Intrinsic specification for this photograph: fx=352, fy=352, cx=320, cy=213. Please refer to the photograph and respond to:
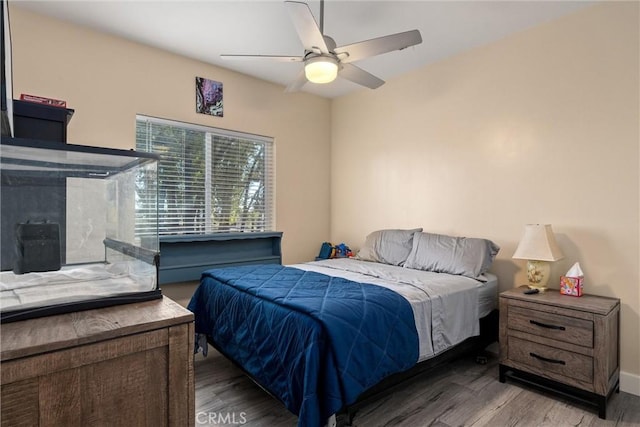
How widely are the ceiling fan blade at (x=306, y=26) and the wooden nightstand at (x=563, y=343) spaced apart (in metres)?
2.09

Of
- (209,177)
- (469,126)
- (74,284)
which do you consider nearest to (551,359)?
(469,126)

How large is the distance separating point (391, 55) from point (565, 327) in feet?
8.46

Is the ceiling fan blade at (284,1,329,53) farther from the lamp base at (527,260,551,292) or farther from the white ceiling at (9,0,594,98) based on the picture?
the lamp base at (527,260,551,292)

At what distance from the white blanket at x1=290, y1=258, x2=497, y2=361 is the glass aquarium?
63.1 inches

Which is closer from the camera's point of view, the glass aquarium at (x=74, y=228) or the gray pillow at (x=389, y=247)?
the glass aquarium at (x=74, y=228)

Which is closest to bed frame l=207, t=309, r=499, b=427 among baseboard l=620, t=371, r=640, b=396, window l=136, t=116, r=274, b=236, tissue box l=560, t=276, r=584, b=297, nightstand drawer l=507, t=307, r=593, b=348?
nightstand drawer l=507, t=307, r=593, b=348

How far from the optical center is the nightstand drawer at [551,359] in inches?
83.7

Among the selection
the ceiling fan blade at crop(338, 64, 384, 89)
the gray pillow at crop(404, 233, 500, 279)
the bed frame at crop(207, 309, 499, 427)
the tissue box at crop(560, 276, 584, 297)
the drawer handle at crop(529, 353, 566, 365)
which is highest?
the ceiling fan blade at crop(338, 64, 384, 89)

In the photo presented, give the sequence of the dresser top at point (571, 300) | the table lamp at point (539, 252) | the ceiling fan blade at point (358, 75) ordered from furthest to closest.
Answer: the table lamp at point (539, 252), the ceiling fan blade at point (358, 75), the dresser top at point (571, 300)

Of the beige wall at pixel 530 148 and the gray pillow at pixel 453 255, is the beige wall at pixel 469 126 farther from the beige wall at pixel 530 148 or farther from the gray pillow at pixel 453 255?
the gray pillow at pixel 453 255

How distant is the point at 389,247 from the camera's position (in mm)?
3398

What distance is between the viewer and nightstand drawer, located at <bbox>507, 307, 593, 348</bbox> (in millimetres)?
2125

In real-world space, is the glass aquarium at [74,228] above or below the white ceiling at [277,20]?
below

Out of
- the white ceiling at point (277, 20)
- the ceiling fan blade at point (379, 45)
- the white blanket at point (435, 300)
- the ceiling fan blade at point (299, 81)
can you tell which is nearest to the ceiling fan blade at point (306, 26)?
the ceiling fan blade at point (379, 45)
